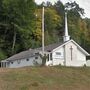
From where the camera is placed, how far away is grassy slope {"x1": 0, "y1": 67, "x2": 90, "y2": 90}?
3159 centimetres

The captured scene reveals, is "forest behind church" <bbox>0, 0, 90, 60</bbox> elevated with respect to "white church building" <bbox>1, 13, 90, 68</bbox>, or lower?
elevated

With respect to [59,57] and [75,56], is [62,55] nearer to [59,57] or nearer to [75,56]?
[59,57]

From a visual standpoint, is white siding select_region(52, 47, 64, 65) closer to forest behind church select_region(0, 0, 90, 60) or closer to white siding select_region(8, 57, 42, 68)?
white siding select_region(8, 57, 42, 68)

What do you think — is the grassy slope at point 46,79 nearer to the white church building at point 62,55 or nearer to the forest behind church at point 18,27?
the white church building at point 62,55

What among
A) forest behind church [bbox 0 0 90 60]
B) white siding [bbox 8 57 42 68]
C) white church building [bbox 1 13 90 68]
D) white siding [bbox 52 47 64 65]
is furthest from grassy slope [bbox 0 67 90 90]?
forest behind church [bbox 0 0 90 60]

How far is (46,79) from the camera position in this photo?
34219 millimetres

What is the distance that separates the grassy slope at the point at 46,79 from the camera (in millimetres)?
31594

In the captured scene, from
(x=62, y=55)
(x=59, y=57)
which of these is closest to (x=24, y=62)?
(x=59, y=57)

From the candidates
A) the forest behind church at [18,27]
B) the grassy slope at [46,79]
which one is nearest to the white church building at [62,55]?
the grassy slope at [46,79]

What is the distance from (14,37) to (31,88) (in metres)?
51.4

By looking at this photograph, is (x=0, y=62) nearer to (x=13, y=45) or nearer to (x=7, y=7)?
(x=13, y=45)

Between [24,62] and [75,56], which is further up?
[75,56]

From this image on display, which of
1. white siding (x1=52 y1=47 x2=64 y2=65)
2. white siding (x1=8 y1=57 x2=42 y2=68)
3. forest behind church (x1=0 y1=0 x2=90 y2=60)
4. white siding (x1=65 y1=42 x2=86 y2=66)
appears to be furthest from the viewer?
forest behind church (x1=0 y1=0 x2=90 y2=60)

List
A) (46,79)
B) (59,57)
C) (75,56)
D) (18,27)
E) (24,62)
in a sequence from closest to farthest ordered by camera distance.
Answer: (46,79) → (59,57) → (75,56) → (24,62) → (18,27)
